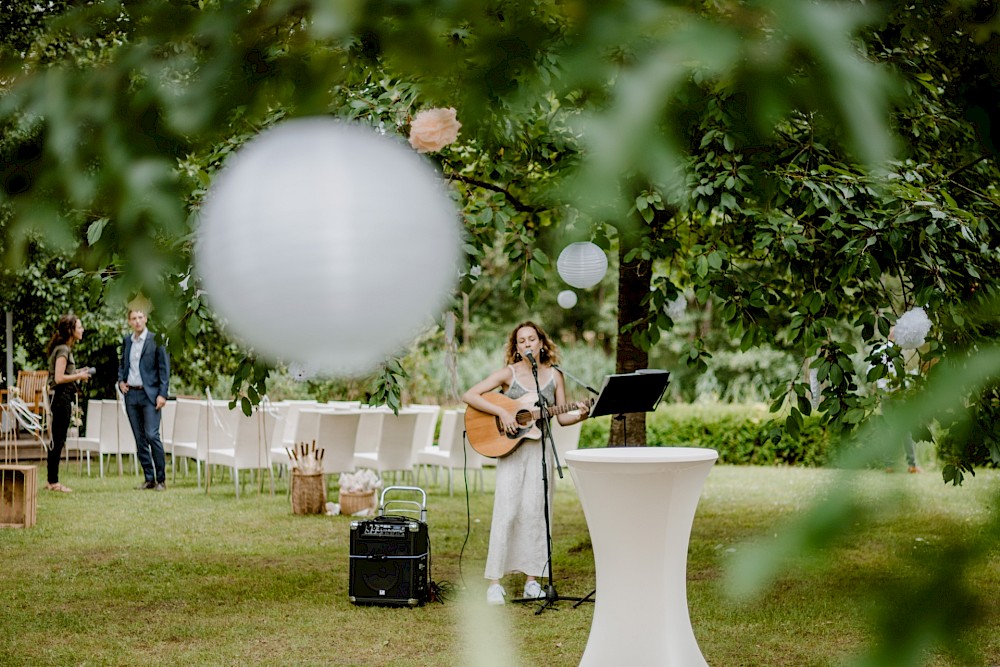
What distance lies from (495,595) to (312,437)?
11.2 ft

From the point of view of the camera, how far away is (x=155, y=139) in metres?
0.54

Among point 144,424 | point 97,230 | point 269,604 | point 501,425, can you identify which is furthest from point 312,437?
point 97,230

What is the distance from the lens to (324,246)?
44 centimetres

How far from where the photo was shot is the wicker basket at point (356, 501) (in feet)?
24.7

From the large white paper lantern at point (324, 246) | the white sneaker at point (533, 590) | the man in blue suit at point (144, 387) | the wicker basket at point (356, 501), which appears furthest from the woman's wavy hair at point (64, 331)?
the large white paper lantern at point (324, 246)

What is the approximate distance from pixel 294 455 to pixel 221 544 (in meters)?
1.18

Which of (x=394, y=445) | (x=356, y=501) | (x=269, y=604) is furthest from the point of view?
(x=394, y=445)

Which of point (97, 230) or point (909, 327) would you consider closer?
point (97, 230)

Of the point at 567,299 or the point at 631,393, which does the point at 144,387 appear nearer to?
the point at 567,299

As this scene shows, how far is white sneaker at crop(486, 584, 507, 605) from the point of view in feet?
16.9

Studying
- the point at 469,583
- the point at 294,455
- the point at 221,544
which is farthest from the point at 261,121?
the point at 294,455

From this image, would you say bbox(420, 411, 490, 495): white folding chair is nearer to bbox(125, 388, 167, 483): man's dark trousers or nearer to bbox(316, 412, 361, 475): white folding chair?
bbox(316, 412, 361, 475): white folding chair

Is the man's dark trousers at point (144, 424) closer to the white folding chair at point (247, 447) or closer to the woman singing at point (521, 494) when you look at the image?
the white folding chair at point (247, 447)

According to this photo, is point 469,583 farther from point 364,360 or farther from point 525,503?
point 364,360
